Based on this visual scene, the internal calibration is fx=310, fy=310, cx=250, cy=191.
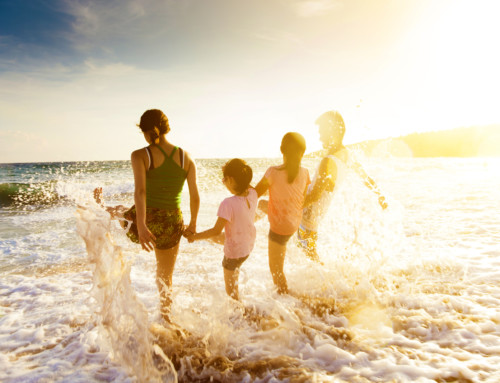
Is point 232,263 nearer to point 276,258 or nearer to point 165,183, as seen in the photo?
point 276,258

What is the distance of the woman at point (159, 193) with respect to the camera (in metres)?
3.21

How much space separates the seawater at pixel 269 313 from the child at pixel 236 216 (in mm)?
683

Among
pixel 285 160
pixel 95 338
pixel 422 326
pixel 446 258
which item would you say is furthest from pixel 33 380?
pixel 446 258

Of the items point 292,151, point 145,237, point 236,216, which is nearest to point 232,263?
point 236,216

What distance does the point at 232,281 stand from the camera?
12.6 feet

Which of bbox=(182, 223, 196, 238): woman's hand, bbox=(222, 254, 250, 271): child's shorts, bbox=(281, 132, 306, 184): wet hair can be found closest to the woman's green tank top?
bbox=(182, 223, 196, 238): woman's hand

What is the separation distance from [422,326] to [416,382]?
45.9 inches

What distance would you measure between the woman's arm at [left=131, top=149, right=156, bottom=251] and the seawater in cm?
28

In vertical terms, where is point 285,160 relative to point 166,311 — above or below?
above

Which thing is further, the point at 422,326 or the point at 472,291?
the point at 472,291

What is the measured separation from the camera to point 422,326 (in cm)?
388

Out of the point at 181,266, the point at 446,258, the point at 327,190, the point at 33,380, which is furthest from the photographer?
the point at 181,266

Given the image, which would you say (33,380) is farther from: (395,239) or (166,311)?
(395,239)

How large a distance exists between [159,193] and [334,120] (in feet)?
7.98
